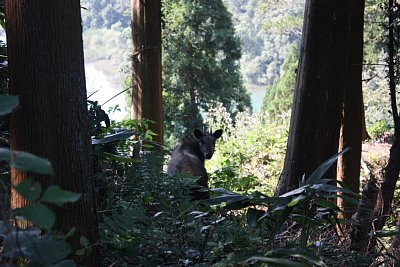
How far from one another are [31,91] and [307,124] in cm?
471

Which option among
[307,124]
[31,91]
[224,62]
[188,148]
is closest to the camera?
[31,91]

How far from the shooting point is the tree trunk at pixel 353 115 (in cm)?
873

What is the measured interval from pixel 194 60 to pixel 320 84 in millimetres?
18192

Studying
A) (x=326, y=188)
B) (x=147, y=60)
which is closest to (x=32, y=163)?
(x=326, y=188)

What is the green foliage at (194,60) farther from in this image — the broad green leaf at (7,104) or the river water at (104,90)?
the broad green leaf at (7,104)

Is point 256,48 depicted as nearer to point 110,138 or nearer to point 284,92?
point 284,92

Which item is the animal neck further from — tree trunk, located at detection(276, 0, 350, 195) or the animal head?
tree trunk, located at detection(276, 0, 350, 195)

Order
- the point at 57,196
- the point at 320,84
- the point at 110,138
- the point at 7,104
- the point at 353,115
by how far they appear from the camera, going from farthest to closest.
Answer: the point at 353,115
the point at 320,84
the point at 110,138
the point at 7,104
the point at 57,196

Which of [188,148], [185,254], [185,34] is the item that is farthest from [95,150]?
[185,34]

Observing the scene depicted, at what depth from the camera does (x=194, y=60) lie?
2470cm

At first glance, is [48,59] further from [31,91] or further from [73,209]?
[73,209]

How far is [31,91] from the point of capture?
101 inches

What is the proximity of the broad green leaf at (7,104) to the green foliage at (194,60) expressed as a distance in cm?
2184

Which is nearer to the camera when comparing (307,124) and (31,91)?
(31,91)
